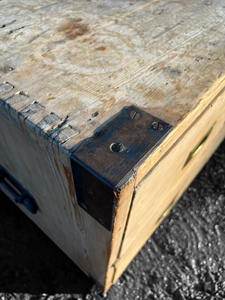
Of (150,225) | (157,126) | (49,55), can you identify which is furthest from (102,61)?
→ (150,225)

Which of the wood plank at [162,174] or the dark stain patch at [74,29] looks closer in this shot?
the wood plank at [162,174]

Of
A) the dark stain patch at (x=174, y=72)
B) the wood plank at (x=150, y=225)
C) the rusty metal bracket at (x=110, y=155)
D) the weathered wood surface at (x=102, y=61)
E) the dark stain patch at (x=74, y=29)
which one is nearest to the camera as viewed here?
the rusty metal bracket at (x=110, y=155)

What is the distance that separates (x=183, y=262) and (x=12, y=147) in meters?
1.01

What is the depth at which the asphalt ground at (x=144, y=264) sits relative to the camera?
1079 mm

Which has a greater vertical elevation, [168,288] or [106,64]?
[106,64]

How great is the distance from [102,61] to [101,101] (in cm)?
18

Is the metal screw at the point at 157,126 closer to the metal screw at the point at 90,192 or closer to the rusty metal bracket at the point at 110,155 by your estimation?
the rusty metal bracket at the point at 110,155

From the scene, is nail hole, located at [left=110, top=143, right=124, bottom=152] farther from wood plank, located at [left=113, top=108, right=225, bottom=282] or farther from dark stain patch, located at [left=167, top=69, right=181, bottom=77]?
wood plank, located at [left=113, top=108, right=225, bottom=282]

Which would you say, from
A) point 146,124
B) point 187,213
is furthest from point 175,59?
point 187,213

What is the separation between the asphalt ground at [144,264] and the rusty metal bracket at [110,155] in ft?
2.57

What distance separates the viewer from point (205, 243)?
125 centimetres

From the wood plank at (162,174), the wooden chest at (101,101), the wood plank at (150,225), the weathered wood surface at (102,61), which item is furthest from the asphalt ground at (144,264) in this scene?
the weathered wood surface at (102,61)

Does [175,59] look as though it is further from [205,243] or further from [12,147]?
[205,243]

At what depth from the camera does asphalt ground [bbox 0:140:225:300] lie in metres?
1.08
